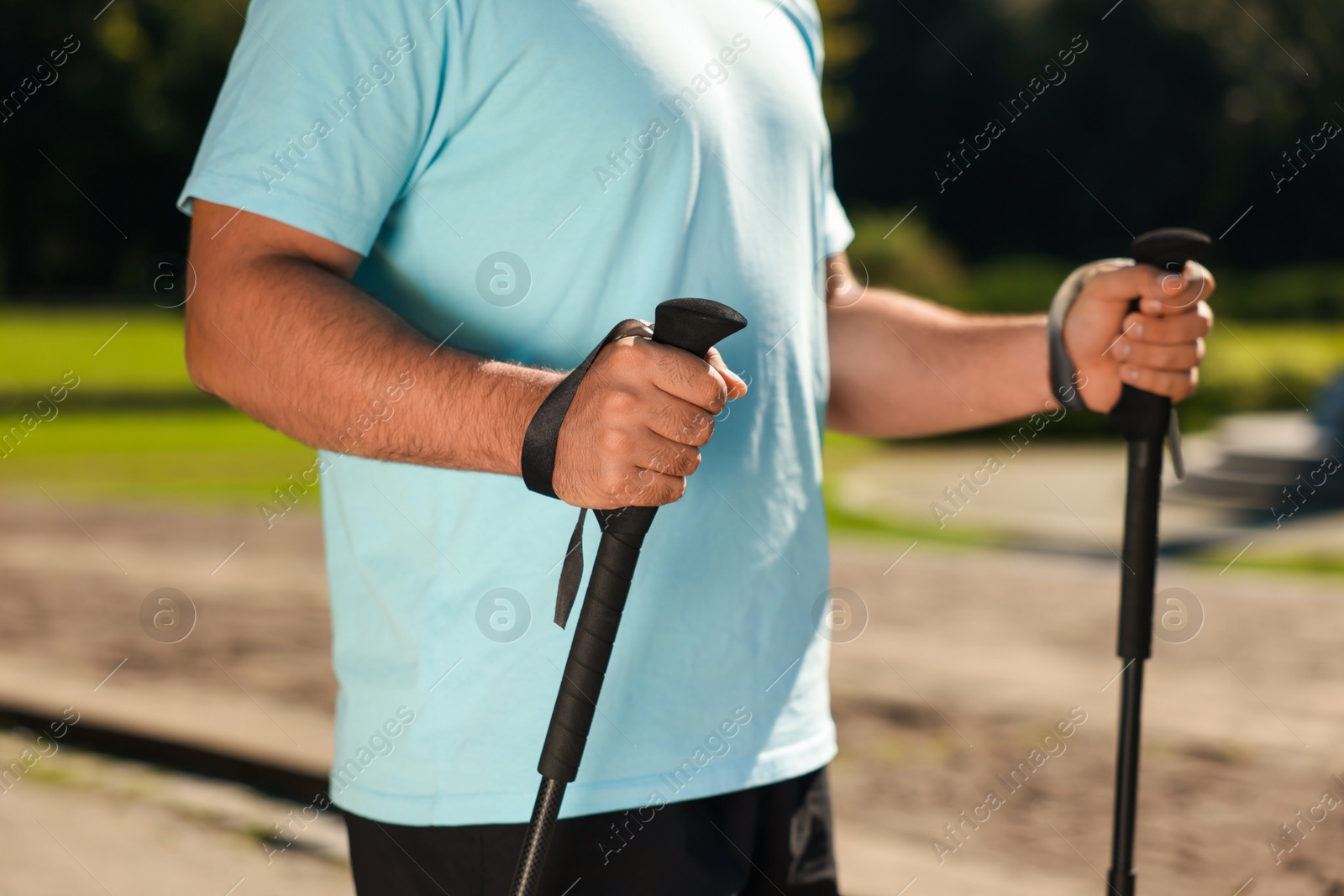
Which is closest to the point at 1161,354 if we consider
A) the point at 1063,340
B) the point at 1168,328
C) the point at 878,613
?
the point at 1168,328

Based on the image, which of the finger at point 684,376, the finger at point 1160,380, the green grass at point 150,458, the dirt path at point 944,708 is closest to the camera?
the finger at point 684,376

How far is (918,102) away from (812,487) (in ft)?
133

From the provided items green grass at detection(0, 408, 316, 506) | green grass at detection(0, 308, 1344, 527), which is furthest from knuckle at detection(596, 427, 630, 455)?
green grass at detection(0, 408, 316, 506)

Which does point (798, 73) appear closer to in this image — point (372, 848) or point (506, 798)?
point (506, 798)

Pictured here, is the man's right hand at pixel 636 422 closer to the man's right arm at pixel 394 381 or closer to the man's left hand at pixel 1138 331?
the man's right arm at pixel 394 381

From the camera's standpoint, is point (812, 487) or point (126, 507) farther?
point (126, 507)

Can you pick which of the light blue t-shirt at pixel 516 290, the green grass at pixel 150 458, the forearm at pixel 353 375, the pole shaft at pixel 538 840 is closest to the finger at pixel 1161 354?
Answer: the light blue t-shirt at pixel 516 290

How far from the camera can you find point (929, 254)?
22.6 m

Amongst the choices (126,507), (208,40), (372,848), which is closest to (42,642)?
(126,507)

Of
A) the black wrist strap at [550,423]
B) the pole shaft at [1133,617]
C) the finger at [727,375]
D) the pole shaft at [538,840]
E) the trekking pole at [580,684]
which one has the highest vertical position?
the pole shaft at [1133,617]

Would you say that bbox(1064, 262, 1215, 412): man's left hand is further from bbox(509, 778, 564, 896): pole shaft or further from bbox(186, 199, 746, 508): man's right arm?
bbox(509, 778, 564, 896): pole shaft

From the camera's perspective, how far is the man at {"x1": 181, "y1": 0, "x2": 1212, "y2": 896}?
145 centimetres

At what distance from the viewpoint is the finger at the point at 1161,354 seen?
1.92 m

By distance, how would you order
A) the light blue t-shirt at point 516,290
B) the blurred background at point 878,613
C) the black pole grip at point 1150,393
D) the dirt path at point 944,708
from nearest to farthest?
the light blue t-shirt at point 516,290
the black pole grip at point 1150,393
the dirt path at point 944,708
the blurred background at point 878,613
